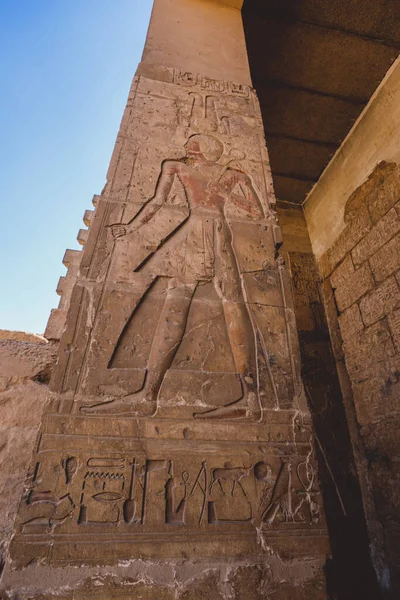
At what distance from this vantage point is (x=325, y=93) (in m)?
4.46

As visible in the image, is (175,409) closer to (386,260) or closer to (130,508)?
(130,508)

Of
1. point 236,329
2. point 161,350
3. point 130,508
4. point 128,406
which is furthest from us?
point 236,329

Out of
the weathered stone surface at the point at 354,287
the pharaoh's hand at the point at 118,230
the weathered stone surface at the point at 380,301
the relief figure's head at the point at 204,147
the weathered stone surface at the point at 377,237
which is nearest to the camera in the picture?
the pharaoh's hand at the point at 118,230

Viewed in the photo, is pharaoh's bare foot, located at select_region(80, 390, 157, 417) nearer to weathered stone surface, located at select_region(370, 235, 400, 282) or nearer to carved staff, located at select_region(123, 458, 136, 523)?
carved staff, located at select_region(123, 458, 136, 523)

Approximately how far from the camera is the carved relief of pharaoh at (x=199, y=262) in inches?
63.6

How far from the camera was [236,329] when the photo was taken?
1821mm

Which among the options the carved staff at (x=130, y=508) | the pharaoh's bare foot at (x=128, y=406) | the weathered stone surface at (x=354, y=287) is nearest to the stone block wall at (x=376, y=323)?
the weathered stone surface at (x=354, y=287)

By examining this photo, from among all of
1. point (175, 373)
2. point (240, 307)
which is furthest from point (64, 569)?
point (240, 307)

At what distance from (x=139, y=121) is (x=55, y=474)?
2224 millimetres

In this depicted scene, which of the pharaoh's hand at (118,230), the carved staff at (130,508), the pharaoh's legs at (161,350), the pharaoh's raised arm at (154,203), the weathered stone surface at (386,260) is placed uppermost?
the weathered stone surface at (386,260)

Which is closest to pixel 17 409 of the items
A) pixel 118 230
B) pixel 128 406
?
pixel 128 406

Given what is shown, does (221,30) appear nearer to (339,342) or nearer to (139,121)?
(139,121)

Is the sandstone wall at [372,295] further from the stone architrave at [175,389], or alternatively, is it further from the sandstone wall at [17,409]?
the sandstone wall at [17,409]

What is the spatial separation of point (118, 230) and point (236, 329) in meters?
0.85
